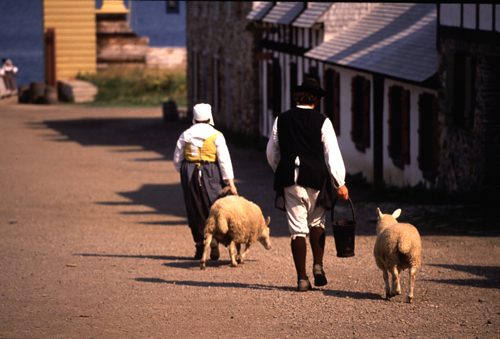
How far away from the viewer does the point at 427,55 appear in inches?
627

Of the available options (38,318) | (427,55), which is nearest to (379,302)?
(38,318)

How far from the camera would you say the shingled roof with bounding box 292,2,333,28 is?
20.8 metres

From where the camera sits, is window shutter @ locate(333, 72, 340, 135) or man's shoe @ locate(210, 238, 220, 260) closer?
man's shoe @ locate(210, 238, 220, 260)

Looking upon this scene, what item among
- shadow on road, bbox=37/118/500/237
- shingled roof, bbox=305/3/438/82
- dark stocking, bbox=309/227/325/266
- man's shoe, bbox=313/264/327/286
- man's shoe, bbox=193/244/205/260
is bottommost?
shadow on road, bbox=37/118/500/237

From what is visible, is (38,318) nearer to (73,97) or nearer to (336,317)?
(336,317)

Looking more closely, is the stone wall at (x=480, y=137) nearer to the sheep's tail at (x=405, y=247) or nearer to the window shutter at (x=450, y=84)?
the window shutter at (x=450, y=84)

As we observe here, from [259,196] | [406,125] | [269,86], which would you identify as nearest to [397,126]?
[406,125]

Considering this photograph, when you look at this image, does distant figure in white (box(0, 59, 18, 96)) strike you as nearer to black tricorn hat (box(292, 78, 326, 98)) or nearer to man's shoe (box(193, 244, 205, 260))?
man's shoe (box(193, 244, 205, 260))

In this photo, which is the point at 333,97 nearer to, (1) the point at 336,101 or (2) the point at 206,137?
(1) the point at 336,101

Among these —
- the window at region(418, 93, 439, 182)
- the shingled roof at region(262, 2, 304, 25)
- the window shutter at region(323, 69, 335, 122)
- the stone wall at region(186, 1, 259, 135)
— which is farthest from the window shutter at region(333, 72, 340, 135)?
the stone wall at region(186, 1, 259, 135)

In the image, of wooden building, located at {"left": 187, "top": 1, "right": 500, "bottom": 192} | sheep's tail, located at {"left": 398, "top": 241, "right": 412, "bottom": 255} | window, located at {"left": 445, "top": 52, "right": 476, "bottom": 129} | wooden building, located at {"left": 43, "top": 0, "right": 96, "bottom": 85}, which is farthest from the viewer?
wooden building, located at {"left": 43, "top": 0, "right": 96, "bottom": 85}

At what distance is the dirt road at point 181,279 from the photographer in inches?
251

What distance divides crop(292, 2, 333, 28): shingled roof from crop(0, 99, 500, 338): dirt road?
5.00m

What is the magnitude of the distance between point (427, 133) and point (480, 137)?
7.73 feet
